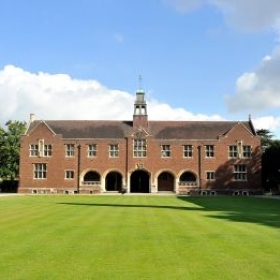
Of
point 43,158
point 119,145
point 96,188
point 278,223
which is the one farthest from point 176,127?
point 278,223

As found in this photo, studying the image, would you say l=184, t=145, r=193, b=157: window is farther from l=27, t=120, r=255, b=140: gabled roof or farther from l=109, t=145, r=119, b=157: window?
l=109, t=145, r=119, b=157: window

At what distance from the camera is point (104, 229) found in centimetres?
1545

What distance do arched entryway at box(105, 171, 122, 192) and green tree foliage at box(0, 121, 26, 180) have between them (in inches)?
515

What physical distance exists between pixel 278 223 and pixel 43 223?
876cm

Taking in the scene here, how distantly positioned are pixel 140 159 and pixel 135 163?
820 millimetres

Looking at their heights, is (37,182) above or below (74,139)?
below

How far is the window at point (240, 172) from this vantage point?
60750 mm

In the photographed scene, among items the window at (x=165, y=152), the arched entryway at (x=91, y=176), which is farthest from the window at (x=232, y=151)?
the arched entryway at (x=91, y=176)

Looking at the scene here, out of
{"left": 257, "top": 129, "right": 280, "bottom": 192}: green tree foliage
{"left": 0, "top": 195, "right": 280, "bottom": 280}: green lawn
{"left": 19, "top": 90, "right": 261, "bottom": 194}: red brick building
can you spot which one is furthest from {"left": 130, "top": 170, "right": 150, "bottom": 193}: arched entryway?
{"left": 0, "top": 195, "right": 280, "bottom": 280}: green lawn

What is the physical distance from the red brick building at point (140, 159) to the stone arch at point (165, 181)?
586 mm

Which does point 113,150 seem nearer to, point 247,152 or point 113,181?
point 113,181

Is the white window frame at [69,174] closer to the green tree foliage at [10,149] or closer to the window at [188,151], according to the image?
the green tree foliage at [10,149]

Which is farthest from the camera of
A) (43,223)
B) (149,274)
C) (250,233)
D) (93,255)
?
(43,223)

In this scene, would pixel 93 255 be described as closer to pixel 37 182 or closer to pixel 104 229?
pixel 104 229
